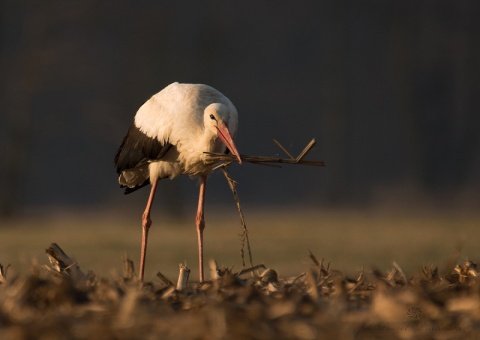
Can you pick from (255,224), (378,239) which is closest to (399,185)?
(255,224)

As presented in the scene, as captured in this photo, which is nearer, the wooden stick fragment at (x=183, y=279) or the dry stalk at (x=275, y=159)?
the wooden stick fragment at (x=183, y=279)

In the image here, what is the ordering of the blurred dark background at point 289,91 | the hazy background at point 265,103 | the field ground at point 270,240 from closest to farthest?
1. the field ground at point 270,240
2. the hazy background at point 265,103
3. the blurred dark background at point 289,91

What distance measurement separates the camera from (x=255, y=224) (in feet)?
73.8

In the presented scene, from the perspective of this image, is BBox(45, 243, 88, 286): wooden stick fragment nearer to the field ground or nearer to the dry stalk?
the dry stalk

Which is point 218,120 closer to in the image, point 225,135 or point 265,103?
point 225,135

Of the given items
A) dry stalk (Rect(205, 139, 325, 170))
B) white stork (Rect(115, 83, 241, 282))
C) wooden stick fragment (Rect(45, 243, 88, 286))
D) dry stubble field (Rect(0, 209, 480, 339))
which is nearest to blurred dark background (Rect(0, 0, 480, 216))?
white stork (Rect(115, 83, 241, 282))

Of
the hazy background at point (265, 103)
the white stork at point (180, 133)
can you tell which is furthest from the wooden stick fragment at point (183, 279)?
the hazy background at point (265, 103)

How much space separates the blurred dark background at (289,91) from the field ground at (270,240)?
18.0 ft

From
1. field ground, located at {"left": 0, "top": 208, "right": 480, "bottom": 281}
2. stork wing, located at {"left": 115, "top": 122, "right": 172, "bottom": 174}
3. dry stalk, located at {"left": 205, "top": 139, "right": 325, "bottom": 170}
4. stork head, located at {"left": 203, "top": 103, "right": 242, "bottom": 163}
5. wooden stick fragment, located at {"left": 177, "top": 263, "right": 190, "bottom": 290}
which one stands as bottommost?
field ground, located at {"left": 0, "top": 208, "right": 480, "bottom": 281}

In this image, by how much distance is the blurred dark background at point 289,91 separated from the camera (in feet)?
107

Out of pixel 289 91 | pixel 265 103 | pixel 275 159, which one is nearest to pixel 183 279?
pixel 275 159

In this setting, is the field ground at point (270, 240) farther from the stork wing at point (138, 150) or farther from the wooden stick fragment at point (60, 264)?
the wooden stick fragment at point (60, 264)

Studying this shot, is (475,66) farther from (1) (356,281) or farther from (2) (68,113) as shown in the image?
(1) (356,281)

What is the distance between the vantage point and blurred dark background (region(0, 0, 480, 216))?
32.5 metres
